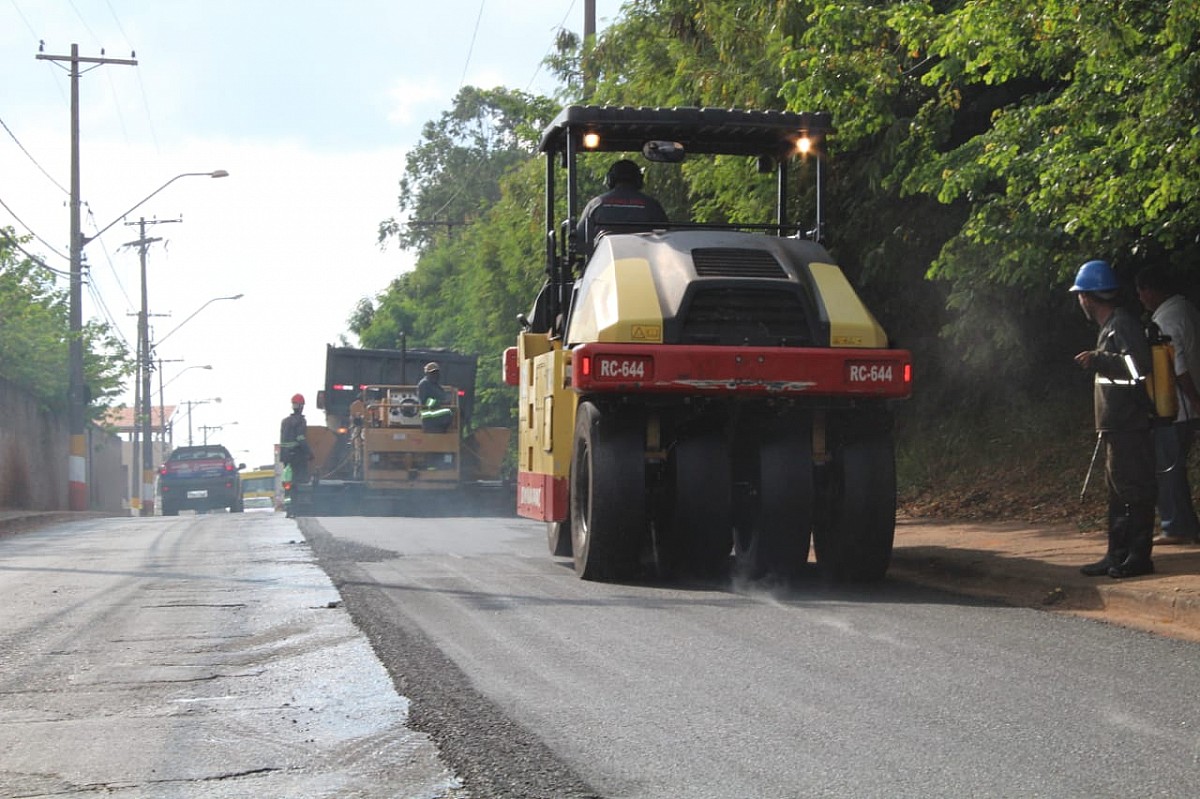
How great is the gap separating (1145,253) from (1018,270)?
1044 millimetres

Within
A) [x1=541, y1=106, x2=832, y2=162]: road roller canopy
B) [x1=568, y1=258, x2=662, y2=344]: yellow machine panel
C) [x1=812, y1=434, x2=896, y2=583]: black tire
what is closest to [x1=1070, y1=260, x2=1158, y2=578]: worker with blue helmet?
[x1=812, y1=434, x2=896, y2=583]: black tire

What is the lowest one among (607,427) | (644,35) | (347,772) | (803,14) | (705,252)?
(347,772)

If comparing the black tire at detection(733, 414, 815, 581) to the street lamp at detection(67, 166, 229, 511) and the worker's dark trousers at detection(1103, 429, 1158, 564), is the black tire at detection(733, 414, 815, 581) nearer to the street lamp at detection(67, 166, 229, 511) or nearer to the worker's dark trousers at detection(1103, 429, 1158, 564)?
the worker's dark trousers at detection(1103, 429, 1158, 564)

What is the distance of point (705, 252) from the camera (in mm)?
9820

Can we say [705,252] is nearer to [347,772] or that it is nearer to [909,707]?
[909,707]

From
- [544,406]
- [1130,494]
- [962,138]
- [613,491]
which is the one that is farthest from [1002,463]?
[613,491]

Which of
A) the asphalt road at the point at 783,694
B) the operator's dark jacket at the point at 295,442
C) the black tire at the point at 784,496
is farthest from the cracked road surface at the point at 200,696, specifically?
the operator's dark jacket at the point at 295,442

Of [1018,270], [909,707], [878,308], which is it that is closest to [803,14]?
[878,308]

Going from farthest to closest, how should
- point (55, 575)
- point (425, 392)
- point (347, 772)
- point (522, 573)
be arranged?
point (425, 392) < point (55, 575) < point (522, 573) < point (347, 772)

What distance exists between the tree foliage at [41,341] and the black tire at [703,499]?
32.0 meters

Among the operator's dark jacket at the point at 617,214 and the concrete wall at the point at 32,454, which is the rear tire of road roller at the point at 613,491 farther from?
the concrete wall at the point at 32,454

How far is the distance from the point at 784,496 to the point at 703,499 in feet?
1.61

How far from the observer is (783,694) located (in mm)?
5707

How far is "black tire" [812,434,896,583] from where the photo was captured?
9484 millimetres
